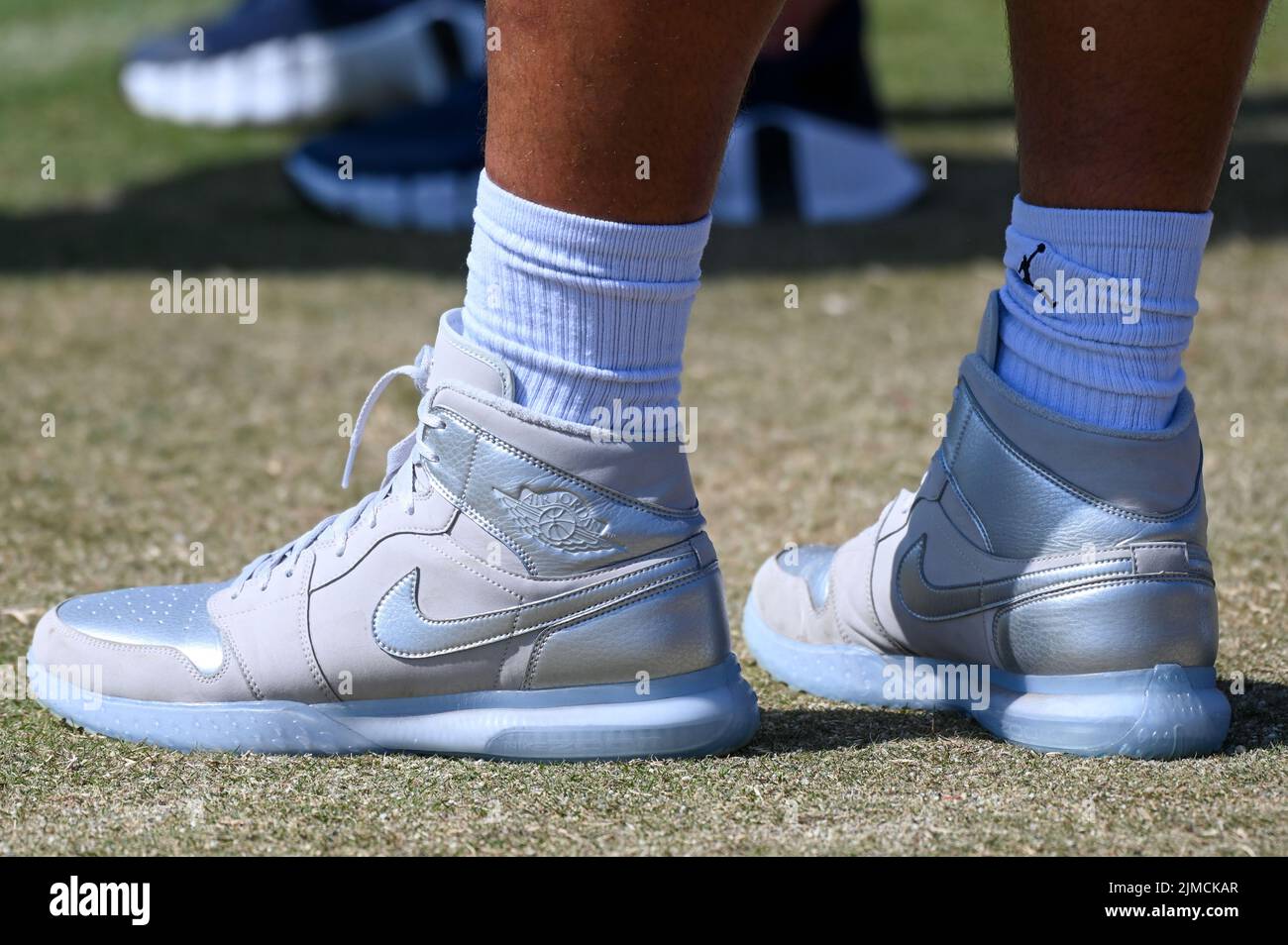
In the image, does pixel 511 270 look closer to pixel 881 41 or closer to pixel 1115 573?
pixel 1115 573

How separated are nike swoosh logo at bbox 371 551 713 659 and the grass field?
0.26 ft

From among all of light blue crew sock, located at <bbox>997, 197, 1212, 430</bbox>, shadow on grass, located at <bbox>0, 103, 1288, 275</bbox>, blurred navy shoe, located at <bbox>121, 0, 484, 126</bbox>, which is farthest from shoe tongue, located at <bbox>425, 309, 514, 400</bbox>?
blurred navy shoe, located at <bbox>121, 0, 484, 126</bbox>

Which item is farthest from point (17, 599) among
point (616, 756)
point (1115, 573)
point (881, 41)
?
point (881, 41)

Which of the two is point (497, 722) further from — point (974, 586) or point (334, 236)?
point (334, 236)

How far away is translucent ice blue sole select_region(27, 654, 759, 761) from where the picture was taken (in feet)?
3.12

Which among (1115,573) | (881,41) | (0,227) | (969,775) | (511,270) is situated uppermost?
(881,41)

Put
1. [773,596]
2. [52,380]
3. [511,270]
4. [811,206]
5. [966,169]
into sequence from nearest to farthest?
[511,270]
[773,596]
[52,380]
[811,206]
[966,169]

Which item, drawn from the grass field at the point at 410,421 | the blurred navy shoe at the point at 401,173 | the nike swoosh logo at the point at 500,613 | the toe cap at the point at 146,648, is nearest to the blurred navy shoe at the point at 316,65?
the grass field at the point at 410,421

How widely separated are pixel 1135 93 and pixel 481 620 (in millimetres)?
515

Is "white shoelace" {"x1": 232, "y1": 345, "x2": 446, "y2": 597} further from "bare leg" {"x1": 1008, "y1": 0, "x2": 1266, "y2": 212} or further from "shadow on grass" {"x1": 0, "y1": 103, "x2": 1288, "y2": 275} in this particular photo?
"shadow on grass" {"x1": 0, "y1": 103, "x2": 1288, "y2": 275}

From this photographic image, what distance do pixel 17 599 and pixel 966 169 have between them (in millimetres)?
2810

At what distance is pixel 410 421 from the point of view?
191cm

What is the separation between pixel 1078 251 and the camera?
0.96 metres

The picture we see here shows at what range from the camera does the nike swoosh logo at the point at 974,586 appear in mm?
943
